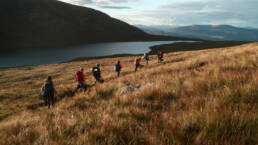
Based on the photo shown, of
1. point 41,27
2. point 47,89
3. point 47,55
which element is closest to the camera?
point 47,89

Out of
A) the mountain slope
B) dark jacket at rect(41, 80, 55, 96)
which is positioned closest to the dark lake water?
the mountain slope

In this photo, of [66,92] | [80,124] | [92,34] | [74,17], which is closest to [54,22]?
[74,17]

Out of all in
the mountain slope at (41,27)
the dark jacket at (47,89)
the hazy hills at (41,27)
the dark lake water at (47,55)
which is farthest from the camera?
the mountain slope at (41,27)

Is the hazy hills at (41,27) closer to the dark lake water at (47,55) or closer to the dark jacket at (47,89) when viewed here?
the dark lake water at (47,55)

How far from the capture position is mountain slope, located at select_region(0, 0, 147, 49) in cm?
14288

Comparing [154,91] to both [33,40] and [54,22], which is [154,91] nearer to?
[33,40]

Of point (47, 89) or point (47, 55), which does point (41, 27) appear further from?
point (47, 89)

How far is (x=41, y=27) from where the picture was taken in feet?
541

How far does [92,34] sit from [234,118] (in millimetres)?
202002

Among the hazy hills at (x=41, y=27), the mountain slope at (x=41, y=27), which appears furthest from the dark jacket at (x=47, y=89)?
the mountain slope at (x=41, y=27)

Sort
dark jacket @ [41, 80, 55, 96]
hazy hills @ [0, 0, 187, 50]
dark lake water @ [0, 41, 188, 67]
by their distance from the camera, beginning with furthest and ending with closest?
hazy hills @ [0, 0, 187, 50], dark lake water @ [0, 41, 188, 67], dark jacket @ [41, 80, 55, 96]

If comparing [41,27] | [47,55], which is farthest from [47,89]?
[41,27]

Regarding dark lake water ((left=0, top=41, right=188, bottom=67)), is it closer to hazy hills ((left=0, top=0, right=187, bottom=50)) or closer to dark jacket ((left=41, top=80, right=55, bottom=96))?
hazy hills ((left=0, top=0, right=187, bottom=50))

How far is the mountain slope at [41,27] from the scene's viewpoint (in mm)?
142875
